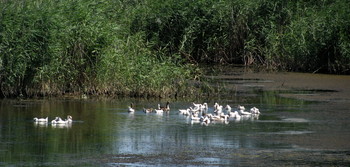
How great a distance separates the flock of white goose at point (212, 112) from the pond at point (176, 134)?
16 cm

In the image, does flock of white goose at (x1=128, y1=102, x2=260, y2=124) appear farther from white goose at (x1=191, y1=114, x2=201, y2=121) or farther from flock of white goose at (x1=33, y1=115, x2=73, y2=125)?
flock of white goose at (x1=33, y1=115, x2=73, y2=125)

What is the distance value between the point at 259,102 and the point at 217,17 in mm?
8948

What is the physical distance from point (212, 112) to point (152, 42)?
6398 millimetres

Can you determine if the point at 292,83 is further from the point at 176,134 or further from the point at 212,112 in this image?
the point at 176,134

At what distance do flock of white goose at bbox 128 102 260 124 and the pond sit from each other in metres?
0.16

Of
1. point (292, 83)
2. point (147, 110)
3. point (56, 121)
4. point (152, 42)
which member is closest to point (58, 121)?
point (56, 121)

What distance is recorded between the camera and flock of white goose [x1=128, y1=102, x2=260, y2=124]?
1584 cm

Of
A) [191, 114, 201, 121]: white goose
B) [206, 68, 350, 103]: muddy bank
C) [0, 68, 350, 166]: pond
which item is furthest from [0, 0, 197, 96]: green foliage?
[191, 114, 201, 121]: white goose

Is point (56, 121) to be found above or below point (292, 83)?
below

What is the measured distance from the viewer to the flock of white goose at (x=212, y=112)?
15.8 metres

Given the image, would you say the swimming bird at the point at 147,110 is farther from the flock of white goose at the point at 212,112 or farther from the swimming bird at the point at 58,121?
the swimming bird at the point at 58,121

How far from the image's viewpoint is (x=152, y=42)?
23.1 metres

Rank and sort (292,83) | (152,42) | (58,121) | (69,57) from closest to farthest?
(58,121) < (69,57) < (292,83) < (152,42)

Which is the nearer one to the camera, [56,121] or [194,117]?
[56,121]
